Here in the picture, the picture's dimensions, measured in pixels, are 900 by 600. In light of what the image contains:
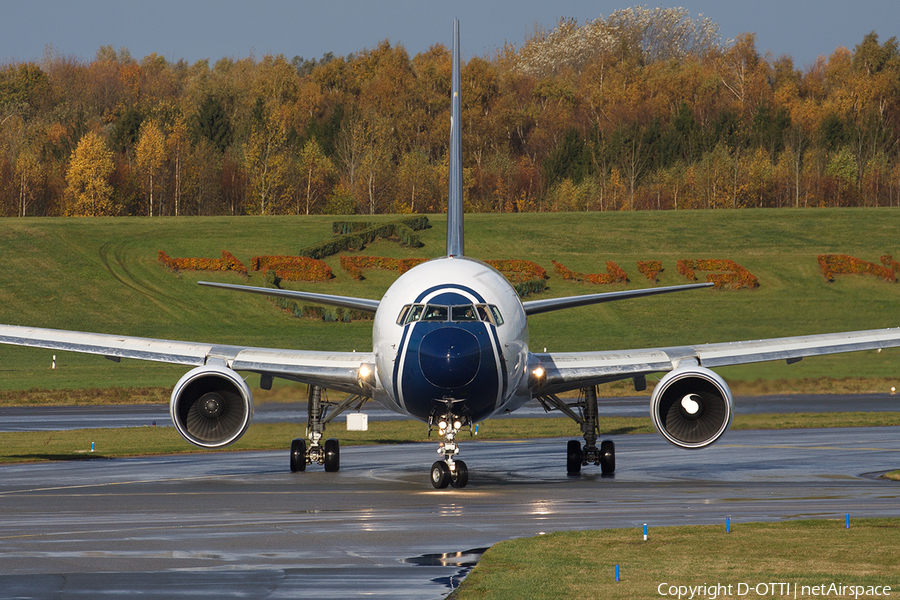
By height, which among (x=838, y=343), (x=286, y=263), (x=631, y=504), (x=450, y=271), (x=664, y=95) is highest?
(x=664, y=95)

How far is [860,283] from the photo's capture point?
84.6 metres

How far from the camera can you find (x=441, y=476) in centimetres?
2197

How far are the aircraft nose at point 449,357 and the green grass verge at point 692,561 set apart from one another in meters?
5.08

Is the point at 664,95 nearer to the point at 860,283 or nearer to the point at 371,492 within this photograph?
the point at 860,283

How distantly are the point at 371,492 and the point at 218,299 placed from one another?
66679mm

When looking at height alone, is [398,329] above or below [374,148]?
below

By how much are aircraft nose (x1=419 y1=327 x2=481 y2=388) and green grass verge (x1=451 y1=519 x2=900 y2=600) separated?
508cm

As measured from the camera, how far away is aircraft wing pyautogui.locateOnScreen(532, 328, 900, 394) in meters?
23.4

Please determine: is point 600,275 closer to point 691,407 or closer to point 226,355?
point 226,355

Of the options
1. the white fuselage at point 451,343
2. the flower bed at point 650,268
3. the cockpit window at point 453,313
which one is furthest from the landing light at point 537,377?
the flower bed at point 650,268

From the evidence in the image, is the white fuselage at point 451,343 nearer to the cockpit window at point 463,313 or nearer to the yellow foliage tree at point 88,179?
the cockpit window at point 463,313

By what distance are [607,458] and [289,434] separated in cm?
1248

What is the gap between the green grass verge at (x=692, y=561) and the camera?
11.9 metres

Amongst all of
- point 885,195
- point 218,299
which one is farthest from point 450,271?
point 885,195
